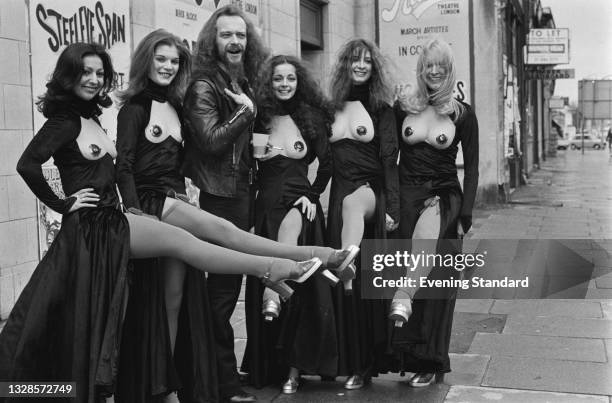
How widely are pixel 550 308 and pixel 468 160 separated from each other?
8.33ft

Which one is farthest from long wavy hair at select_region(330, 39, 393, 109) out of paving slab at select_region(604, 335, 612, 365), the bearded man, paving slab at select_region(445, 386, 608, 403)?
paving slab at select_region(604, 335, 612, 365)

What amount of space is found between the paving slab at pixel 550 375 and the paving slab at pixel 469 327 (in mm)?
450

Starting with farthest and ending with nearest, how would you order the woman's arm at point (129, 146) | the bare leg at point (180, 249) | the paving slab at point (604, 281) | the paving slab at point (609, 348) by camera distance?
the paving slab at point (604, 281), the paving slab at point (609, 348), the woman's arm at point (129, 146), the bare leg at point (180, 249)

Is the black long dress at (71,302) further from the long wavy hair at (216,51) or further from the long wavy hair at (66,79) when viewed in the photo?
the long wavy hair at (216,51)

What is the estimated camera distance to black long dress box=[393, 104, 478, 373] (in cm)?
445

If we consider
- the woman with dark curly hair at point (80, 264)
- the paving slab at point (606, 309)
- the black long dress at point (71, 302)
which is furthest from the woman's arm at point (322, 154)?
the paving slab at point (606, 309)

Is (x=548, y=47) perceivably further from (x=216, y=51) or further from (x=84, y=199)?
(x=84, y=199)

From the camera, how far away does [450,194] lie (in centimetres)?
460

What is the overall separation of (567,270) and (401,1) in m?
7.00

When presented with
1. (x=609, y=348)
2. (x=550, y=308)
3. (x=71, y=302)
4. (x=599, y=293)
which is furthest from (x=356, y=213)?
(x=599, y=293)

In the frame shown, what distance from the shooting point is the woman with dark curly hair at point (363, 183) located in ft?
14.7

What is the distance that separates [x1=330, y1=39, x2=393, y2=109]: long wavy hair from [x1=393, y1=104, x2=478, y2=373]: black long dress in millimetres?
169

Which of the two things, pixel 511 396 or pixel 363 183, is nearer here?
pixel 511 396

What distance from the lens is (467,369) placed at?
479 centimetres
